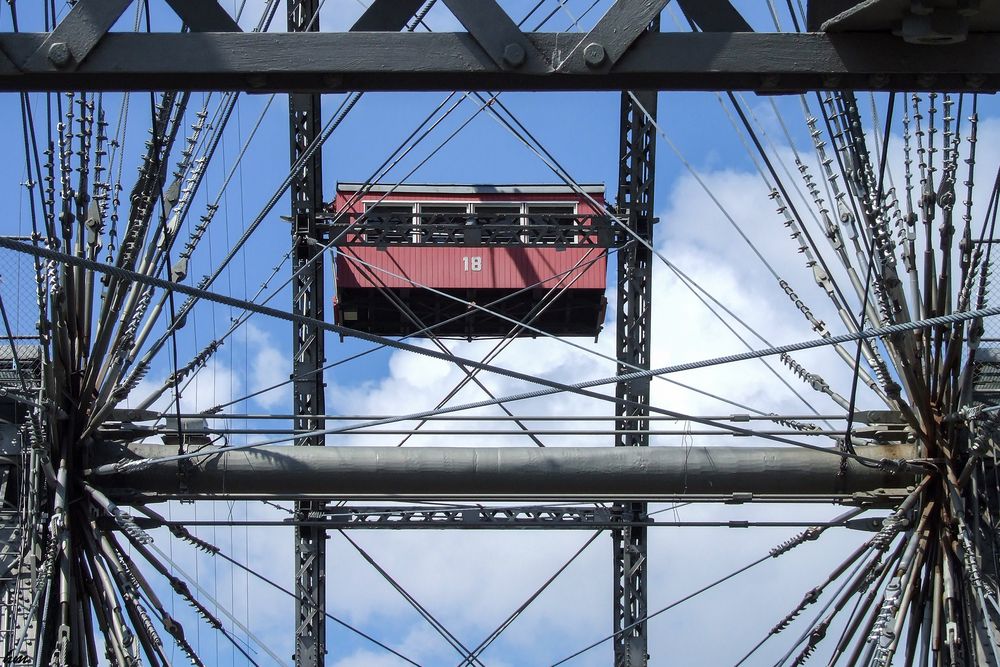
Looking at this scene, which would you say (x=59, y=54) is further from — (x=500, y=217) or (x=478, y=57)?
(x=500, y=217)

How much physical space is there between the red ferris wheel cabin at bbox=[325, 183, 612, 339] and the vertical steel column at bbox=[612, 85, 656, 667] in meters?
0.46

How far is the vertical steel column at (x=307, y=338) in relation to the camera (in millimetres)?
22391

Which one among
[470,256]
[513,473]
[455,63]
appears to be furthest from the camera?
[470,256]

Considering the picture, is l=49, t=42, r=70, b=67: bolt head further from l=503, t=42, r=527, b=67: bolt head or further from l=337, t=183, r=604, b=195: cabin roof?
l=337, t=183, r=604, b=195: cabin roof

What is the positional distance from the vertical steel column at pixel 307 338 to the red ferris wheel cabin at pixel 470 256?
43 cm

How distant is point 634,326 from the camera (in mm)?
22766

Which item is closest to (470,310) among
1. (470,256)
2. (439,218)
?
(470,256)

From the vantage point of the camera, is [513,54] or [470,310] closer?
[513,54]

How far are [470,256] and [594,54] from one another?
17.3 metres

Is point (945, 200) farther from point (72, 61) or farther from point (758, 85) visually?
point (72, 61)

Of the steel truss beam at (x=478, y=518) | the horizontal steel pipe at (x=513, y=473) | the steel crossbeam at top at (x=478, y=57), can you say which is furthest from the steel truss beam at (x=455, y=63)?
the steel truss beam at (x=478, y=518)

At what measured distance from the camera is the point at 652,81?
8.30m

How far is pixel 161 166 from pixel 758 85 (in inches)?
381

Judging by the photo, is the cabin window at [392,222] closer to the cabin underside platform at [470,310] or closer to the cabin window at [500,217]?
the cabin window at [500,217]
